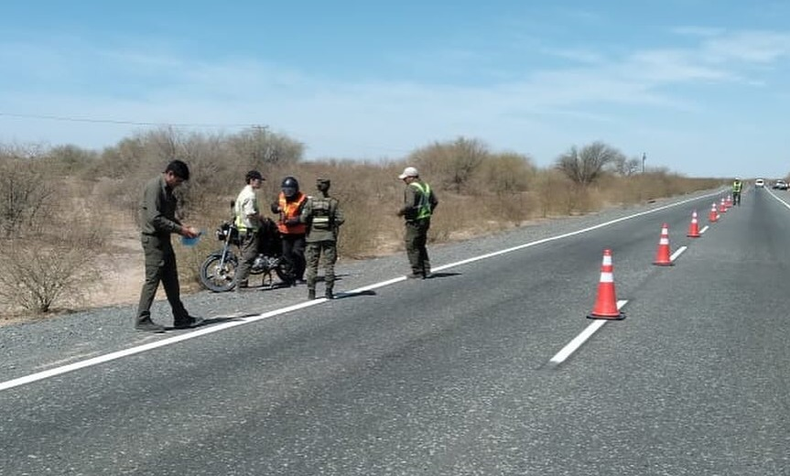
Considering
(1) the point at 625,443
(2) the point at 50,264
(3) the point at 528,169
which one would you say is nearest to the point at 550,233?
(2) the point at 50,264

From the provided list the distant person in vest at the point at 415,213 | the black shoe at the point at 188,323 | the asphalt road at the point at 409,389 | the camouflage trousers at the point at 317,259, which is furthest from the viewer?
the distant person in vest at the point at 415,213

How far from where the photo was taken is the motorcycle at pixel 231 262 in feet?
43.8

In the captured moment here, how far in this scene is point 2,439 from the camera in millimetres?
5273

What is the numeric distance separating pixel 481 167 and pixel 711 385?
232 ft

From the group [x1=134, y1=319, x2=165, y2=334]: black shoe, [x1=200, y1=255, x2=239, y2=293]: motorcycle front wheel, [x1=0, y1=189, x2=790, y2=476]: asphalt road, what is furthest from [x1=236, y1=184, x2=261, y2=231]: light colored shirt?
[x1=134, y1=319, x2=165, y2=334]: black shoe

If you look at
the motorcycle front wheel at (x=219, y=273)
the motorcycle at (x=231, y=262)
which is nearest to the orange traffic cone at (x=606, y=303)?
the motorcycle at (x=231, y=262)

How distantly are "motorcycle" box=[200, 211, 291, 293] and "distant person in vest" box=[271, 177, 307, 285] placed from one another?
0.14 m

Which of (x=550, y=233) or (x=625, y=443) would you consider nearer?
(x=625, y=443)

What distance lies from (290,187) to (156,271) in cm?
423

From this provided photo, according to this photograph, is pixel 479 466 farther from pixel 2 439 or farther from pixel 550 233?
pixel 550 233

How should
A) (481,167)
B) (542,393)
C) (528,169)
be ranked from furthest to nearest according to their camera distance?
1. (528,169)
2. (481,167)
3. (542,393)

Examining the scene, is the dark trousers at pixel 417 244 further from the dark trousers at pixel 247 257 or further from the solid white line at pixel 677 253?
the solid white line at pixel 677 253

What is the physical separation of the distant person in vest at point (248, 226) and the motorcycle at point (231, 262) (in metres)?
0.17

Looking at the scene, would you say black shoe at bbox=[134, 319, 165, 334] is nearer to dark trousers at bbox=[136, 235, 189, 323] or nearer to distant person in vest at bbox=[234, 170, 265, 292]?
dark trousers at bbox=[136, 235, 189, 323]
